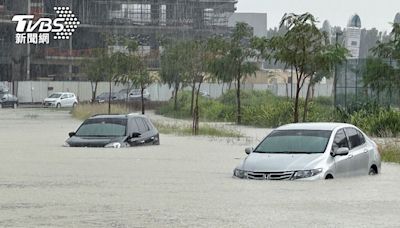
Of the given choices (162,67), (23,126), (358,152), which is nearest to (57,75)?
(162,67)

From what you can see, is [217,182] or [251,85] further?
[251,85]

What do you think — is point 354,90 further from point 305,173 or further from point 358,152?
point 305,173

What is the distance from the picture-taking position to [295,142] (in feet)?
64.4

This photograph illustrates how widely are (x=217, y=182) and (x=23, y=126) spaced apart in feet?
98.3

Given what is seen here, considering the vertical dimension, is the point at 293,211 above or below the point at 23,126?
above

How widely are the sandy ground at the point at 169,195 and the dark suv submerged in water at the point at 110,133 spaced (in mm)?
1713

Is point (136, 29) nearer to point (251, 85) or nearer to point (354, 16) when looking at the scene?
point (251, 85)

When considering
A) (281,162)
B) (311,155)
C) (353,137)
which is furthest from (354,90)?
(281,162)

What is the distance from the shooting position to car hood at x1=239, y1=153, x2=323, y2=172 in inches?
721

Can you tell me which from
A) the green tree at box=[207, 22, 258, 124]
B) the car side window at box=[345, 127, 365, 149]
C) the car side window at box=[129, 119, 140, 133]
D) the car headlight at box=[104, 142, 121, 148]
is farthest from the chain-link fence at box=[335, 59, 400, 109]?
the car side window at box=[345, 127, 365, 149]

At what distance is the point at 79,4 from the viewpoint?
3959 inches

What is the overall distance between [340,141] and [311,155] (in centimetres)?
108

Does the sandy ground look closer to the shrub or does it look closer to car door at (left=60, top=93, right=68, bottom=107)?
the shrub

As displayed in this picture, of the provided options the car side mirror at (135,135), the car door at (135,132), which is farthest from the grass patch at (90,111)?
the car side mirror at (135,135)
